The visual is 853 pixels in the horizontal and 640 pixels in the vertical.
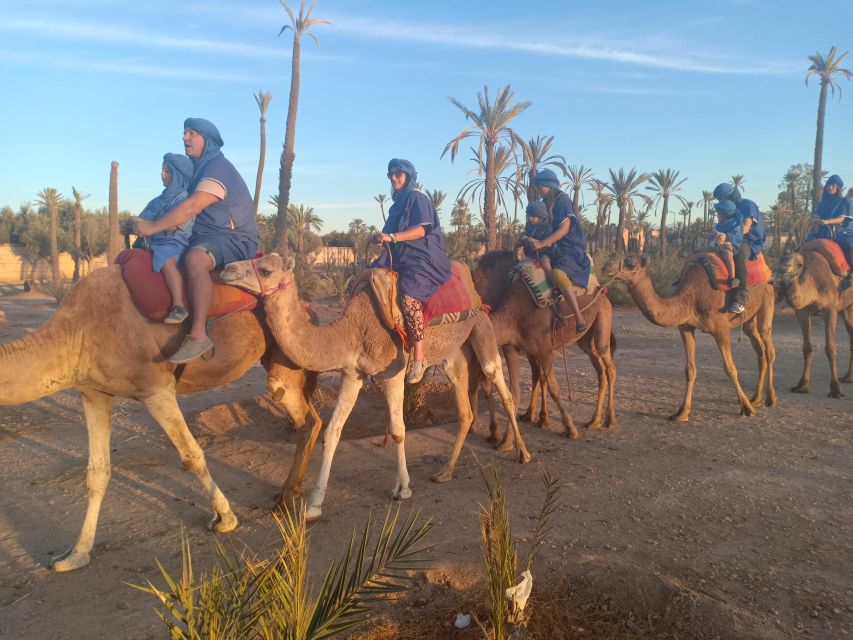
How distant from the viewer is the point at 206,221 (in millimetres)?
4488

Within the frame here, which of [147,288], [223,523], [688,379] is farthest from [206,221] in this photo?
[688,379]

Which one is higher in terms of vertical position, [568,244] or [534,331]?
[568,244]

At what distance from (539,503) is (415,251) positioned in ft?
7.83

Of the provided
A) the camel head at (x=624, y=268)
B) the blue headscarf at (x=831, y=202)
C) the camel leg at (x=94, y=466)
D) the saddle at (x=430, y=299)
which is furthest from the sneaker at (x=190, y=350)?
the blue headscarf at (x=831, y=202)

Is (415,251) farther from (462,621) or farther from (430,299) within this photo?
(462,621)

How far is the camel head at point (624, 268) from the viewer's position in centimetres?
749

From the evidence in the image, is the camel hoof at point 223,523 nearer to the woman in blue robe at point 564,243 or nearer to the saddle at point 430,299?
the saddle at point 430,299

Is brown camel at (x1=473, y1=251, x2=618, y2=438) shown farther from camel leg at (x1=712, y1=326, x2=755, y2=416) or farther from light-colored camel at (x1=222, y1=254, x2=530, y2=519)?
camel leg at (x1=712, y1=326, x2=755, y2=416)

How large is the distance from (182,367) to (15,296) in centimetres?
2533

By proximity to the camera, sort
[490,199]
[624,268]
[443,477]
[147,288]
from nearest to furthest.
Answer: [147,288] → [443,477] → [624,268] → [490,199]

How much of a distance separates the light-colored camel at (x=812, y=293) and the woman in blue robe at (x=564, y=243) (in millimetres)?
4160

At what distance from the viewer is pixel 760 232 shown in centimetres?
838

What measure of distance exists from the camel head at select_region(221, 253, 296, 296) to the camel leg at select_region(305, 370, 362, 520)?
3.62ft

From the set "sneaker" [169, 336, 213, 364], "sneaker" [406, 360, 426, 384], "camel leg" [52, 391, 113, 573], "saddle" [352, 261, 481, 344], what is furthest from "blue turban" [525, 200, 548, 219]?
"camel leg" [52, 391, 113, 573]
